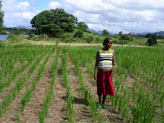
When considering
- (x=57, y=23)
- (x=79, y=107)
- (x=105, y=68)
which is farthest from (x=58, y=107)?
(x=57, y=23)

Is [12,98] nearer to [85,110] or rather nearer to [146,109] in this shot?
[85,110]

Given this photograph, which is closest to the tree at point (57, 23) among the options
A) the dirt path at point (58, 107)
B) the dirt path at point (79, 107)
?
the dirt path at point (79, 107)

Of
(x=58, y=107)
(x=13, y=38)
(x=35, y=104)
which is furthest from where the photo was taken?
(x=13, y=38)

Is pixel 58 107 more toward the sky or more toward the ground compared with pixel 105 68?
more toward the ground

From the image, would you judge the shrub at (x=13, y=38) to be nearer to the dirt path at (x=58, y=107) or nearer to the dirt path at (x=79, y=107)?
the dirt path at (x=79, y=107)

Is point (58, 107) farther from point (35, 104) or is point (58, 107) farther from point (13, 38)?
point (13, 38)

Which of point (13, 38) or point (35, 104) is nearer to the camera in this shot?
point (35, 104)

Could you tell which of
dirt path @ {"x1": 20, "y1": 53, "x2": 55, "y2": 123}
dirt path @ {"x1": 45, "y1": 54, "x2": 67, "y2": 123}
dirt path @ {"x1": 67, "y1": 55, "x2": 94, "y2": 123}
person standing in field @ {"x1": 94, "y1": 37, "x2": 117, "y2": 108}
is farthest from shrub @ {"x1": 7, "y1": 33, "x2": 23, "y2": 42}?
person standing in field @ {"x1": 94, "y1": 37, "x2": 117, "y2": 108}

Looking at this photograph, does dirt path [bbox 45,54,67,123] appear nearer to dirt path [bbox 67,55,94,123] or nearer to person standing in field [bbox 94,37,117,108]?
dirt path [bbox 67,55,94,123]

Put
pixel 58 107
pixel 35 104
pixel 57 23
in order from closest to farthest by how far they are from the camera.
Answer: pixel 58 107, pixel 35 104, pixel 57 23

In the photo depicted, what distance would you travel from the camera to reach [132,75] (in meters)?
6.51

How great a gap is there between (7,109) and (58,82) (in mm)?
2174

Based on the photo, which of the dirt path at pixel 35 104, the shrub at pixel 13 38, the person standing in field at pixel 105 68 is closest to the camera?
the dirt path at pixel 35 104

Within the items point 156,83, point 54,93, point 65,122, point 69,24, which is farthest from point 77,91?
point 69,24
